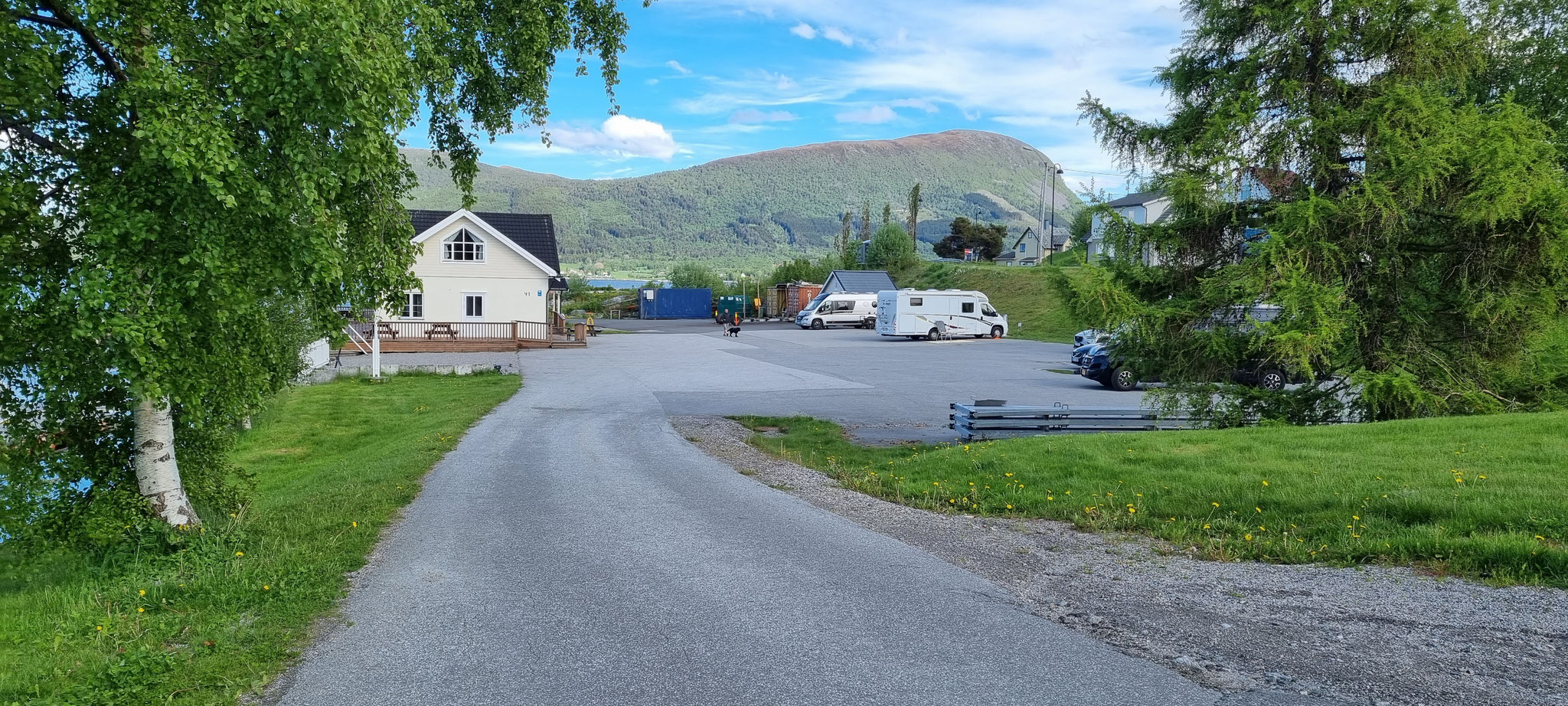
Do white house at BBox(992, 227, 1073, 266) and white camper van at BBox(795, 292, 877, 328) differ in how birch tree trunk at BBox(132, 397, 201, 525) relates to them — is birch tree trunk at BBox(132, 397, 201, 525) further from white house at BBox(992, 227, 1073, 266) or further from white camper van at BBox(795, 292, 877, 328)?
white house at BBox(992, 227, 1073, 266)

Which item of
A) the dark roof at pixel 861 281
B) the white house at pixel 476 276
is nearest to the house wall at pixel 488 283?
the white house at pixel 476 276

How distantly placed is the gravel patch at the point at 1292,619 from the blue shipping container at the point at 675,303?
2766 inches

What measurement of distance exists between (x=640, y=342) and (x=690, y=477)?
106 feet

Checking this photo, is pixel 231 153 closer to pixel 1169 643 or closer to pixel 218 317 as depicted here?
pixel 218 317

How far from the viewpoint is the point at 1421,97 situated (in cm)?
1273

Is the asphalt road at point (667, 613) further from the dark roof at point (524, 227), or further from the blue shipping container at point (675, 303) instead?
the blue shipping container at point (675, 303)

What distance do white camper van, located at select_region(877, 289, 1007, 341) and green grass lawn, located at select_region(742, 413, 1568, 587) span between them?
106 feet

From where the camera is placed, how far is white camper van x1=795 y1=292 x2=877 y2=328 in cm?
5706

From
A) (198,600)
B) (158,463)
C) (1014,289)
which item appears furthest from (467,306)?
(198,600)

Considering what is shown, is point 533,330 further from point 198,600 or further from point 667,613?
point 667,613

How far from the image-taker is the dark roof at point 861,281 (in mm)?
62125

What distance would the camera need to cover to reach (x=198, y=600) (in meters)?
6.27

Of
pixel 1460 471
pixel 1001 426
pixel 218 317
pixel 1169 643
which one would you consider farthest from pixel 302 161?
pixel 1001 426

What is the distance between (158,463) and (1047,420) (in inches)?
459
